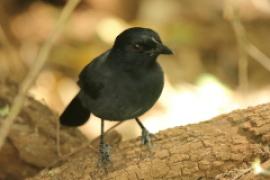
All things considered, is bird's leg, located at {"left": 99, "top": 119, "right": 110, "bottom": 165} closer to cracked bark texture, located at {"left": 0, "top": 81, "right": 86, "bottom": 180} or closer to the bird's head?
cracked bark texture, located at {"left": 0, "top": 81, "right": 86, "bottom": 180}

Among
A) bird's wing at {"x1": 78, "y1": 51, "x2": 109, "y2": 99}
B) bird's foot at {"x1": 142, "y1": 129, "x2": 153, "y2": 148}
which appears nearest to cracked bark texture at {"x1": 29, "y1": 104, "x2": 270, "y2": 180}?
bird's foot at {"x1": 142, "y1": 129, "x2": 153, "y2": 148}

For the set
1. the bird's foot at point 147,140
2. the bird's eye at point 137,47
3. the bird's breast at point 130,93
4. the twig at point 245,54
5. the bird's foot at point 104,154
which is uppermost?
the twig at point 245,54

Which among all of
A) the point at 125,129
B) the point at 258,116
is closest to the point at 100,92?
the point at 258,116

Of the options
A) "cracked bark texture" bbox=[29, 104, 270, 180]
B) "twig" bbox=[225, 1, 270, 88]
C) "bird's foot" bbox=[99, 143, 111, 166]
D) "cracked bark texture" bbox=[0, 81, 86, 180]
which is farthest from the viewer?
"twig" bbox=[225, 1, 270, 88]

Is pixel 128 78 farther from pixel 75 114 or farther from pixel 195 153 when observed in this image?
pixel 75 114

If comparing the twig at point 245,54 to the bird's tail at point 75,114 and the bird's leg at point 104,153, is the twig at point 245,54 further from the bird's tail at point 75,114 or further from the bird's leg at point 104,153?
the bird's leg at point 104,153

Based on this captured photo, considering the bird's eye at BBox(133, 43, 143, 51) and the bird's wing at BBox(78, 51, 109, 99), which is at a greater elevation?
the bird's eye at BBox(133, 43, 143, 51)

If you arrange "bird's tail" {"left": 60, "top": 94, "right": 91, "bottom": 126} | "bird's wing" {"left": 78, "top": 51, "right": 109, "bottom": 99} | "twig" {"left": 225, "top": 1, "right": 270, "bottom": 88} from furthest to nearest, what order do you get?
"twig" {"left": 225, "top": 1, "right": 270, "bottom": 88} → "bird's tail" {"left": 60, "top": 94, "right": 91, "bottom": 126} → "bird's wing" {"left": 78, "top": 51, "right": 109, "bottom": 99}

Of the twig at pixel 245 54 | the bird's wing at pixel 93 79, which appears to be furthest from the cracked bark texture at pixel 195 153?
the twig at pixel 245 54
